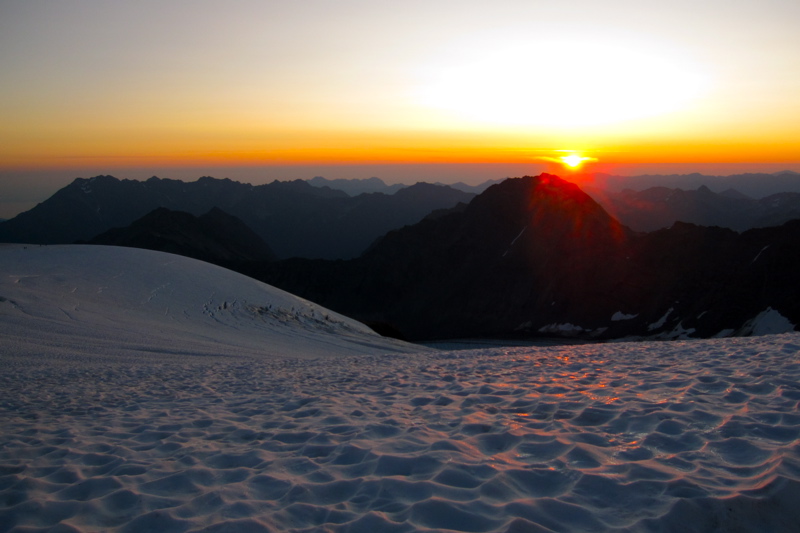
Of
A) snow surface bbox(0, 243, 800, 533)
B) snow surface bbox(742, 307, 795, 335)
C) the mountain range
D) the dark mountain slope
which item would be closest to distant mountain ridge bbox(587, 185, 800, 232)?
the mountain range

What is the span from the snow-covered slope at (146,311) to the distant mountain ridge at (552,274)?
43550mm

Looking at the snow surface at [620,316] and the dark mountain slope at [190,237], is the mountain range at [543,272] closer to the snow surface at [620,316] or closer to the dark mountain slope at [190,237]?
the snow surface at [620,316]

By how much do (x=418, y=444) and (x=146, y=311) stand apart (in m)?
18.4

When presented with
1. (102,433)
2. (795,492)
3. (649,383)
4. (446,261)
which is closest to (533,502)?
(795,492)

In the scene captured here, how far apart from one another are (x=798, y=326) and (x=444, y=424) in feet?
166

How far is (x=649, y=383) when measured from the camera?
277 inches

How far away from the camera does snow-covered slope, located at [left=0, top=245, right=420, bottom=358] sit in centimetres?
1474

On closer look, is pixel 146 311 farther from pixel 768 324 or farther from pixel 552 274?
pixel 552 274

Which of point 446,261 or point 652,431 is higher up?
point 652,431

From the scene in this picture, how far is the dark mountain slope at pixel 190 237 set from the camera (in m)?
105

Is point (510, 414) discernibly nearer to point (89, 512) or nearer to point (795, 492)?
point (795, 492)

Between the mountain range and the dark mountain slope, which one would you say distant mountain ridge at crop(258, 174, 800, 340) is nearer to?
the mountain range

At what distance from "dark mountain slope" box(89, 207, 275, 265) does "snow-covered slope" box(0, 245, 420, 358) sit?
7754 centimetres

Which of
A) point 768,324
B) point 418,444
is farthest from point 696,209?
point 418,444
